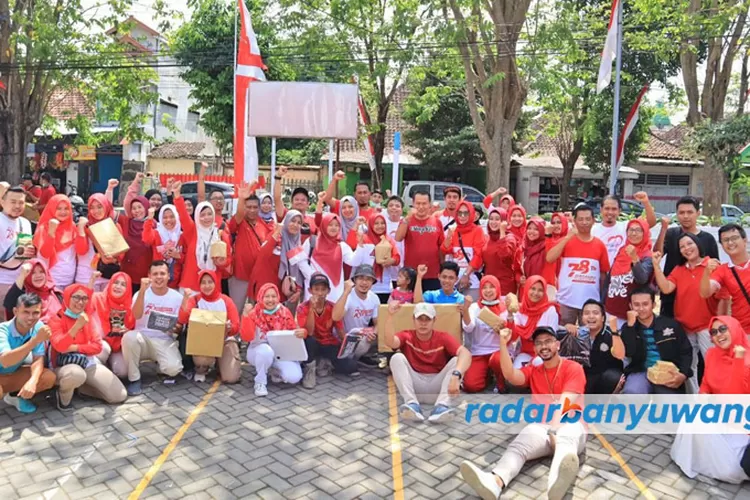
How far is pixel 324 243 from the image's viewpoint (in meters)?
6.71

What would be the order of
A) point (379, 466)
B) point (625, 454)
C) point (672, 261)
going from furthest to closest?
point (672, 261), point (625, 454), point (379, 466)

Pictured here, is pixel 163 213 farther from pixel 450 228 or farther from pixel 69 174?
pixel 69 174

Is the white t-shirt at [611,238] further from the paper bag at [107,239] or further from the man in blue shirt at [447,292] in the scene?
the paper bag at [107,239]

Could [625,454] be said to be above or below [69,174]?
below

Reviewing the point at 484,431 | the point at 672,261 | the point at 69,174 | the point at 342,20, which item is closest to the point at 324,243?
the point at 484,431

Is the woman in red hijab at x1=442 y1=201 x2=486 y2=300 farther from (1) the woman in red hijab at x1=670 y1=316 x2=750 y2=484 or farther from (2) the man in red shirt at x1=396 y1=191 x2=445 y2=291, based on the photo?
(1) the woman in red hijab at x1=670 y1=316 x2=750 y2=484

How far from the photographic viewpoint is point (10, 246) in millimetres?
6090

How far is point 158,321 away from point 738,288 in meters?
5.31

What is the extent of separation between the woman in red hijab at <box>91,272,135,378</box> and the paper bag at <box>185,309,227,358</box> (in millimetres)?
633

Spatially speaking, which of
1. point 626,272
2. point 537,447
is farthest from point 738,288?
point 537,447

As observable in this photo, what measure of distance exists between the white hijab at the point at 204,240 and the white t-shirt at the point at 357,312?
1.57 meters

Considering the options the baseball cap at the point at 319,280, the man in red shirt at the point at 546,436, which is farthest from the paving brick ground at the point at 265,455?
the baseball cap at the point at 319,280

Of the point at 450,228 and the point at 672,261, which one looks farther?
the point at 450,228

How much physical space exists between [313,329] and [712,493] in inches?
148
